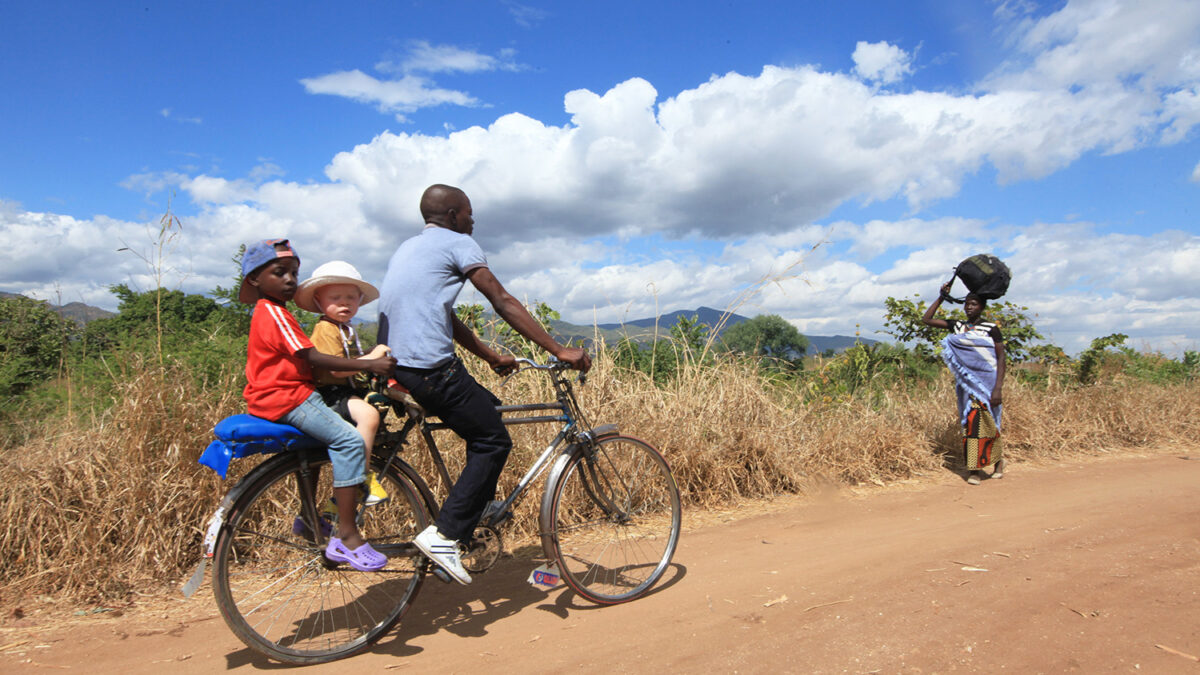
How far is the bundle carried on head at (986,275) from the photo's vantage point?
6.54m

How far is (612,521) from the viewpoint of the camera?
399 cm

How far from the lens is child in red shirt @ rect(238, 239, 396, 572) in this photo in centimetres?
298

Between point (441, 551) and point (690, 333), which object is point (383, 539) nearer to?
point (441, 551)

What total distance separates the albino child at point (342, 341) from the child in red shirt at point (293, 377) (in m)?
0.09

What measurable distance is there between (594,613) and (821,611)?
1.19m

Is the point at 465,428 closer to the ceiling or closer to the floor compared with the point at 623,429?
closer to the ceiling

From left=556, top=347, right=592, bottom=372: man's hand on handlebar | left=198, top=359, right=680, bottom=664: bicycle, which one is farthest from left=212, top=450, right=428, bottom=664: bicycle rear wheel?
left=556, top=347, right=592, bottom=372: man's hand on handlebar

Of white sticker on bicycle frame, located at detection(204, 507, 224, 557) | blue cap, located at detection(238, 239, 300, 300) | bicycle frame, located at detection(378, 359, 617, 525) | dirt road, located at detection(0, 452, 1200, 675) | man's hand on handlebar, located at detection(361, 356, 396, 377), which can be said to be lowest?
dirt road, located at detection(0, 452, 1200, 675)

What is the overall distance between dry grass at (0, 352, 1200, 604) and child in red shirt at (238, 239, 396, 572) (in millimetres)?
1589

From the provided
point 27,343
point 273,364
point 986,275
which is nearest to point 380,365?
point 273,364

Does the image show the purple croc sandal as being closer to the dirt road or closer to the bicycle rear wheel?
the bicycle rear wheel

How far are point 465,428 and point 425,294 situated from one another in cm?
69

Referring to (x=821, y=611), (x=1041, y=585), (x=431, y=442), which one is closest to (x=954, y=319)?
(x=1041, y=585)

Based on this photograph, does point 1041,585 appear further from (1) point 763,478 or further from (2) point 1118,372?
(2) point 1118,372
